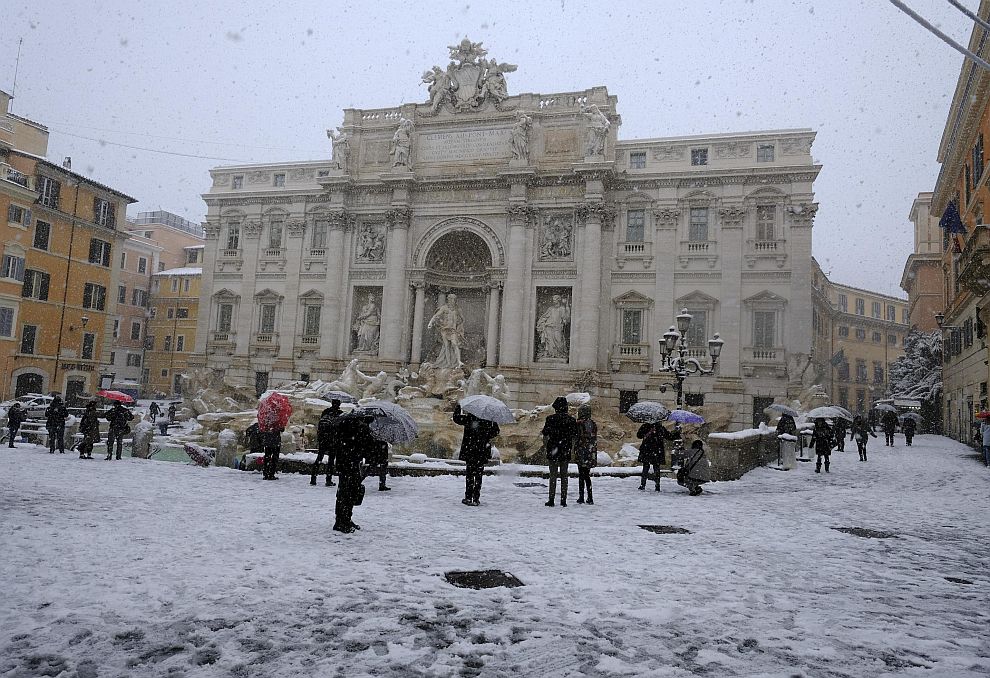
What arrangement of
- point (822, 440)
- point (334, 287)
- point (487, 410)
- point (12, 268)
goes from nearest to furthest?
1. point (487, 410)
2. point (822, 440)
3. point (12, 268)
4. point (334, 287)

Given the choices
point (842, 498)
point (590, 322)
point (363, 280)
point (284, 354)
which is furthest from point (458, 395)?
point (842, 498)

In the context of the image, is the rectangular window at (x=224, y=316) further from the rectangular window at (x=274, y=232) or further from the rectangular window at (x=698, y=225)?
the rectangular window at (x=698, y=225)

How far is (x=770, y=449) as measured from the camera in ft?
64.2

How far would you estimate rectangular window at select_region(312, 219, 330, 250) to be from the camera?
37156 mm

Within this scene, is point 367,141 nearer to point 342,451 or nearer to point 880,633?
point 342,451

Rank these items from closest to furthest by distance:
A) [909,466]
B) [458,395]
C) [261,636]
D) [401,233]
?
[261,636] < [909,466] < [458,395] < [401,233]

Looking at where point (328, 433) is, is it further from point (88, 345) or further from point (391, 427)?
point (88, 345)

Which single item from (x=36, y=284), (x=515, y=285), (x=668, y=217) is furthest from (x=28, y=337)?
(x=668, y=217)

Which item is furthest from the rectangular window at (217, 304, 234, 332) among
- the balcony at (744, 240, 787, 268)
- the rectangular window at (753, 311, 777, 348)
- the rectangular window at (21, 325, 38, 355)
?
the rectangular window at (753, 311, 777, 348)

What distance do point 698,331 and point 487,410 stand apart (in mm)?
22950

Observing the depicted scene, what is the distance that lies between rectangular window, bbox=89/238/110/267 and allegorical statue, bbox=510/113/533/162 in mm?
25315

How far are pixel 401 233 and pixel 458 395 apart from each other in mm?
10392

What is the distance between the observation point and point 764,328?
102 feet

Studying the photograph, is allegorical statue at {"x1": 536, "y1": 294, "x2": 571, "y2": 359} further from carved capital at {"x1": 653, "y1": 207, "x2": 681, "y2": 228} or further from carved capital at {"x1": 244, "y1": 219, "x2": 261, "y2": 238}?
carved capital at {"x1": 244, "y1": 219, "x2": 261, "y2": 238}
